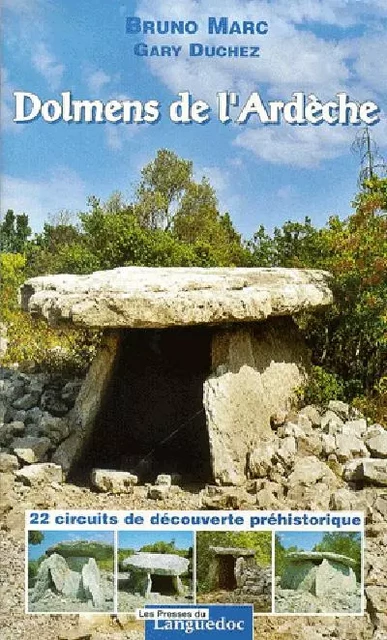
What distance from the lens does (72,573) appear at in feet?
25.5

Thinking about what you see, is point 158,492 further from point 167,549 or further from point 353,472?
point 353,472

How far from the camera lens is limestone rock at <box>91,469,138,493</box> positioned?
869 centimetres

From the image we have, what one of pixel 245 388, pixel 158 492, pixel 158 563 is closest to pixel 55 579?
pixel 158 563

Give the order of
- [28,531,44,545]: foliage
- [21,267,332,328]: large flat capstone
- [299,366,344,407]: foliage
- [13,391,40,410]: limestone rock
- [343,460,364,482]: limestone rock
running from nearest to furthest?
[28,531,44,545]: foliage, [21,267,332,328]: large flat capstone, [343,460,364,482]: limestone rock, [299,366,344,407]: foliage, [13,391,40,410]: limestone rock

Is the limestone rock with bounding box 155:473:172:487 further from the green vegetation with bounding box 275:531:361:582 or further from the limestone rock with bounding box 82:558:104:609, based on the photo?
the green vegetation with bounding box 275:531:361:582

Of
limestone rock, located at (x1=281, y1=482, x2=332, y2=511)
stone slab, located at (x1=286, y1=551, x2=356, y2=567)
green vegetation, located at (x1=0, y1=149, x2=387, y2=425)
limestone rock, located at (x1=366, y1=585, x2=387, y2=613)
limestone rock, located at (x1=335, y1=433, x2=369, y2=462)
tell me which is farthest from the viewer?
limestone rock, located at (x1=335, y1=433, x2=369, y2=462)

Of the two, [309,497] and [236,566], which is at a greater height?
[309,497]

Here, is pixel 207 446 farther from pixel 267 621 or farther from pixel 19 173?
pixel 19 173

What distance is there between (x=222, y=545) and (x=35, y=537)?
1312mm

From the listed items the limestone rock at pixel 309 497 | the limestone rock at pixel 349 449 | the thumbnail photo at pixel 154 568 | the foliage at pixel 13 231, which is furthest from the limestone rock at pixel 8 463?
the limestone rock at pixel 349 449

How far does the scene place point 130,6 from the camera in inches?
302

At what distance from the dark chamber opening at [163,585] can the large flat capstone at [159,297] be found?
73.4 inches

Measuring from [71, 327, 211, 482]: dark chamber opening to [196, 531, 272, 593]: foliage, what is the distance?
1244mm

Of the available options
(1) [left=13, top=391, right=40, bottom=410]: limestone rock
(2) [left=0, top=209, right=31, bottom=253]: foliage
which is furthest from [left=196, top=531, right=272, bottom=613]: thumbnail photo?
(1) [left=13, top=391, right=40, bottom=410]: limestone rock
